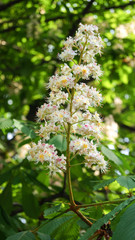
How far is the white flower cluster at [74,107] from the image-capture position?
4.58ft

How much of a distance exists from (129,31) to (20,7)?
5.63 feet

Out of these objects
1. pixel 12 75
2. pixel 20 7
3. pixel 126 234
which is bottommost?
pixel 126 234

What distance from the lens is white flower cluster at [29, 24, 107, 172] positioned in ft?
4.58

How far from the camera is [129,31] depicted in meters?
4.41

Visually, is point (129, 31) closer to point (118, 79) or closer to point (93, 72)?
point (118, 79)

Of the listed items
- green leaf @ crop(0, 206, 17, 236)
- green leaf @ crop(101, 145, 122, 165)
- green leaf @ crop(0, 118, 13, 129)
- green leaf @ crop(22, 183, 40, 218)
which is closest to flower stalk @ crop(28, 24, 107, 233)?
green leaf @ crop(101, 145, 122, 165)

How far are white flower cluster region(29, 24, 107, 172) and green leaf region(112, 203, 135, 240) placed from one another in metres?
0.46

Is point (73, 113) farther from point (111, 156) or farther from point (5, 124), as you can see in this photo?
point (5, 124)

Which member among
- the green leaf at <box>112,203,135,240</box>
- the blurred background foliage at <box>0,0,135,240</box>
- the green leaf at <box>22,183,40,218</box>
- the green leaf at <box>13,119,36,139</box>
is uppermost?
the blurred background foliage at <box>0,0,135,240</box>

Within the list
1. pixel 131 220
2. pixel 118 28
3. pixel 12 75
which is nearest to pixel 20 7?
pixel 12 75

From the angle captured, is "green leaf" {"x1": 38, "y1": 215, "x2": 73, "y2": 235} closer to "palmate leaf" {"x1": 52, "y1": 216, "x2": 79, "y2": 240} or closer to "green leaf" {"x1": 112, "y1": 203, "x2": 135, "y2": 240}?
"palmate leaf" {"x1": 52, "y1": 216, "x2": 79, "y2": 240}

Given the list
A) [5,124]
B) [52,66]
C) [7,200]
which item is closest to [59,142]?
[5,124]

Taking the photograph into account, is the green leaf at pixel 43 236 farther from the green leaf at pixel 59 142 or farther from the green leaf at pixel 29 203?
the green leaf at pixel 29 203

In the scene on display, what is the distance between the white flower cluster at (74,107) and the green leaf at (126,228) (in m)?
0.46
